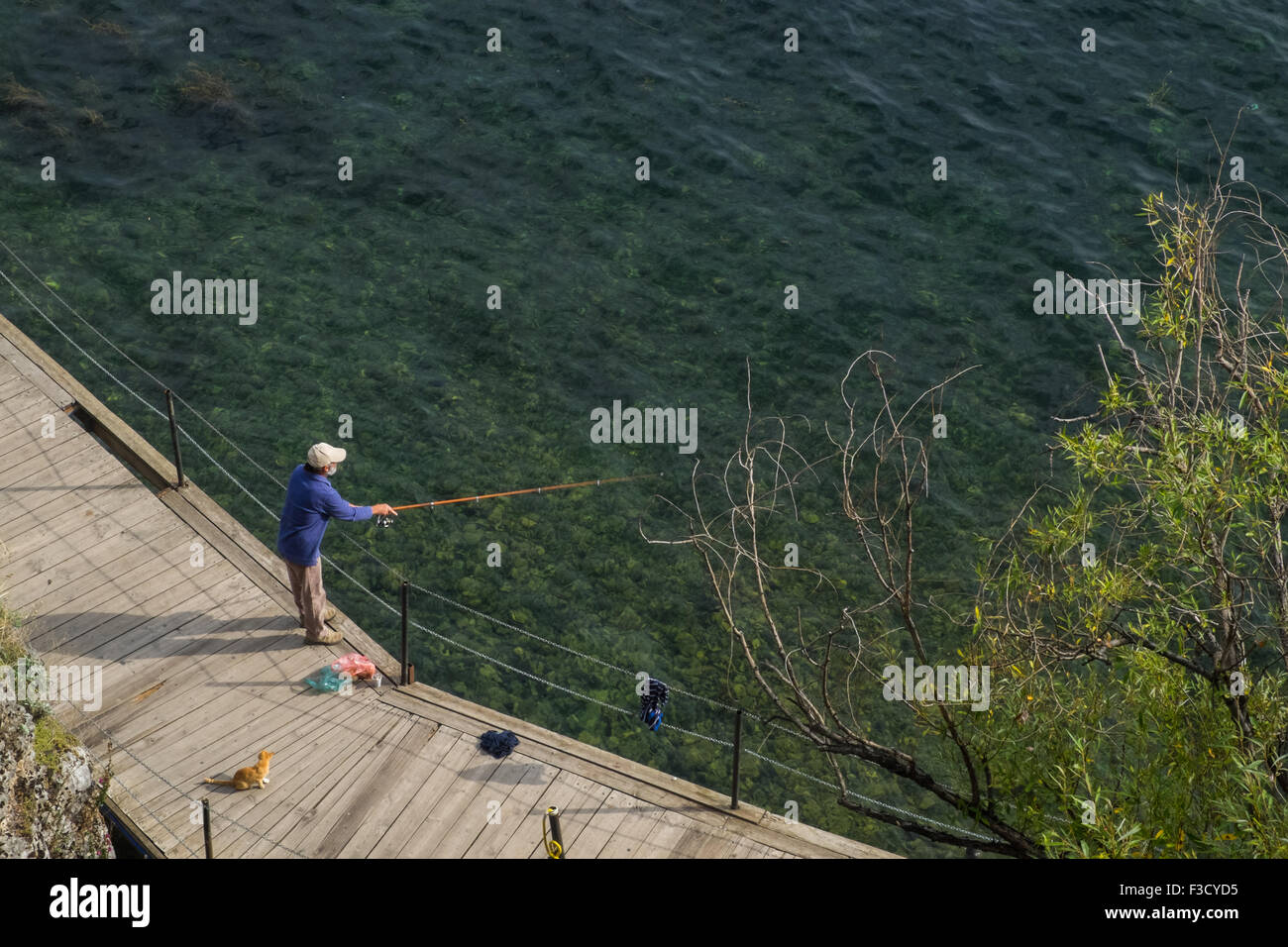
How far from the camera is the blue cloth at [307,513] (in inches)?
464


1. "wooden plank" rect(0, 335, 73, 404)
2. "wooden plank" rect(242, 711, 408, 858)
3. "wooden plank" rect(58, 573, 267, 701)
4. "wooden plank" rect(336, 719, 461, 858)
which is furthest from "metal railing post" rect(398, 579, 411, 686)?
"wooden plank" rect(0, 335, 73, 404)

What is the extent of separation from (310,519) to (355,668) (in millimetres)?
1473

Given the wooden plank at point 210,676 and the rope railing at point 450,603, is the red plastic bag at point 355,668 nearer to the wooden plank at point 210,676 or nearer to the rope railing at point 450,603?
the wooden plank at point 210,676

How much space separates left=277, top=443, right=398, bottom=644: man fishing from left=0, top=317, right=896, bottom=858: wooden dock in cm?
50

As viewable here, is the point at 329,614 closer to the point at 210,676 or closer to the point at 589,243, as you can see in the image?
the point at 210,676

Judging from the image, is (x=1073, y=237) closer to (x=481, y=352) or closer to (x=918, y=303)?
(x=918, y=303)

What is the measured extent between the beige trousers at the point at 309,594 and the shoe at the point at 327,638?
29mm

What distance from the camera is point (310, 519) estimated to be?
39.2 feet

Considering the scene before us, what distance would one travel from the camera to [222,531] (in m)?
13.6

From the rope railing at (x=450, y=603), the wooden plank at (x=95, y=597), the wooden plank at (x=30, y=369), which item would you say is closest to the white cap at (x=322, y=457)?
the wooden plank at (x=95, y=597)

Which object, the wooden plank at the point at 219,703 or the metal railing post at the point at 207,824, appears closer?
the metal railing post at the point at 207,824

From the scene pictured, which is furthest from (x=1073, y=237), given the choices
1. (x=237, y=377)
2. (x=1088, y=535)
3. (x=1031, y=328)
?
(x=237, y=377)

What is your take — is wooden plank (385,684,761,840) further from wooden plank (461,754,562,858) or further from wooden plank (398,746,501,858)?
wooden plank (398,746,501,858)

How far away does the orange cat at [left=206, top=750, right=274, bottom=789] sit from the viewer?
36.2ft
